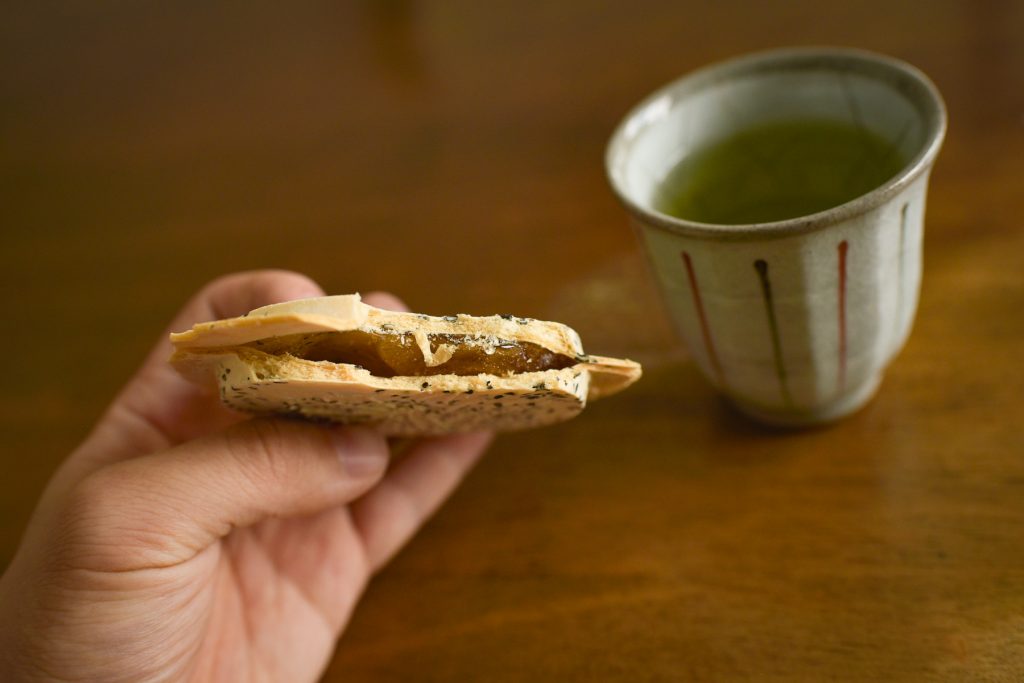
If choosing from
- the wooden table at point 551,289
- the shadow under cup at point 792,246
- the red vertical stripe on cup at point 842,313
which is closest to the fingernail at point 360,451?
the wooden table at point 551,289

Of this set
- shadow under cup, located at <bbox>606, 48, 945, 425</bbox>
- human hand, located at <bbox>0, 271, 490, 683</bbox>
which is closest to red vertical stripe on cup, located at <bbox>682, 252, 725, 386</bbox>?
shadow under cup, located at <bbox>606, 48, 945, 425</bbox>

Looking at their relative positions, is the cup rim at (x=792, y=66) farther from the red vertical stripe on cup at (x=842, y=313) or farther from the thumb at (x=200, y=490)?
the thumb at (x=200, y=490)

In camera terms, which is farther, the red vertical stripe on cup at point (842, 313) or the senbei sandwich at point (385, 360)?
the red vertical stripe on cup at point (842, 313)

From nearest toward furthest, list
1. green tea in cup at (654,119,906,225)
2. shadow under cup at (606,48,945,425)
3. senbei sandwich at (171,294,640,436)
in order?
senbei sandwich at (171,294,640,436) < shadow under cup at (606,48,945,425) < green tea in cup at (654,119,906,225)

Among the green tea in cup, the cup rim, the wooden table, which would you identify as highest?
the cup rim

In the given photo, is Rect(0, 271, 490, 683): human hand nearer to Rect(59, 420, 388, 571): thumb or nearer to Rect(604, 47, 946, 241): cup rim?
Rect(59, 420, 388, 571): thumb
